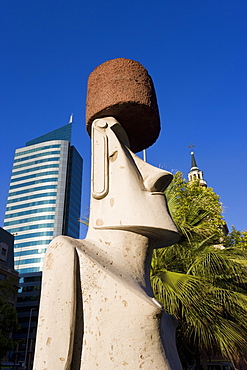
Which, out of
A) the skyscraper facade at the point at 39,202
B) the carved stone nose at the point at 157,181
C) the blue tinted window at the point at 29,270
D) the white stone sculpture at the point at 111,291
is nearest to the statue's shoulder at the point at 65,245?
the white stone sculpture at the point at 111,291

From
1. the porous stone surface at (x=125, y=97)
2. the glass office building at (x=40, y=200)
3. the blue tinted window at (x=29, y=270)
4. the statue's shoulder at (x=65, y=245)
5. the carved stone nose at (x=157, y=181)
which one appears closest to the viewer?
the statue's shoulder at (x=65, y=245)

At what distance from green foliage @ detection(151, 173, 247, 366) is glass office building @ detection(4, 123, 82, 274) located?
47.8 m

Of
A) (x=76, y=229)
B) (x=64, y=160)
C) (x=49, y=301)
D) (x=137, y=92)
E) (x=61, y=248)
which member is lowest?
(x=49, y=301)

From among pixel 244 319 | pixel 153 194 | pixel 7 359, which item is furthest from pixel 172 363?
pixel 7 359

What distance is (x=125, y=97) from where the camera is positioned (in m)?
2.33

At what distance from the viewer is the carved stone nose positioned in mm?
2021

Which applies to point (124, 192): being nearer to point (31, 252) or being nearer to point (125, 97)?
point (125, 97)

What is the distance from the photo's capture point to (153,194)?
2016 mm

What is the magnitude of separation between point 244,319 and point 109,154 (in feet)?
15.0

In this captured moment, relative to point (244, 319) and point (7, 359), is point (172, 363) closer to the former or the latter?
point (244, 319)

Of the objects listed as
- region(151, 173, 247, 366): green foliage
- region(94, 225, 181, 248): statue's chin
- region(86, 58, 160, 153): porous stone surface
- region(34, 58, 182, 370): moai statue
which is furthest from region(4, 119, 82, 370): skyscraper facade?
region(94, 225, 181, 248): statue's chin

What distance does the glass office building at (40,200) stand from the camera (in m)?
53.7

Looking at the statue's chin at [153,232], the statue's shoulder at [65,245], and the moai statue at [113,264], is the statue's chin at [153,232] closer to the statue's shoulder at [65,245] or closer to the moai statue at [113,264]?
the moai statue at [113,264]

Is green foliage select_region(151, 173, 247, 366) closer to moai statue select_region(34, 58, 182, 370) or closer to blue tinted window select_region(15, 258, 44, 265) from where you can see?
moai statue select_region(34, 58, 182, 370)
